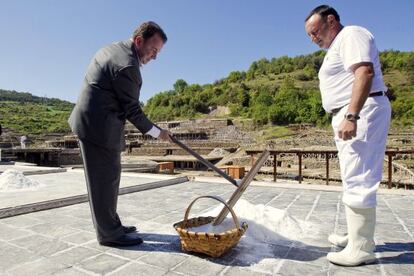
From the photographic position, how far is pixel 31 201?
146 inches

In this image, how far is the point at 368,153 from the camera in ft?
6.15

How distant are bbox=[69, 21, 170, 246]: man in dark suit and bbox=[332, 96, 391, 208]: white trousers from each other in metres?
1.25

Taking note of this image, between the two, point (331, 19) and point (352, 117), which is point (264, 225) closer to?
point (352, 117)

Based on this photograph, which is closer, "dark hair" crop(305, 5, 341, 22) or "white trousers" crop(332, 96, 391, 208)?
"white trousers" crop(332, 96, 391, 208)

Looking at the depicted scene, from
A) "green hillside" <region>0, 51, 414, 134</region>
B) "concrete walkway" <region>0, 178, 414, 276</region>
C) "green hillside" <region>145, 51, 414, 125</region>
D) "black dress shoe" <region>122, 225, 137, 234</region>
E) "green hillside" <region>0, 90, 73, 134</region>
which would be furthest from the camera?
"green hillside" <region>0, 90, 73, 134</region>

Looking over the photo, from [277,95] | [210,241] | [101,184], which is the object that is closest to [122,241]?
[101,184]

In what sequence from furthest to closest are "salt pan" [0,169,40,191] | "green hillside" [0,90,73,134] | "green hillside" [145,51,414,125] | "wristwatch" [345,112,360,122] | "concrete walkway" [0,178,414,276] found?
"green hillside" [0,90,73,134], "green hillside" [145,51,414,125], "salt pan" [0,169,40,191], "concrete walkway" [0,178,414,276], "wristwatch" [345,112,360,122]

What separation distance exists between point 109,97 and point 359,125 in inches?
63.0

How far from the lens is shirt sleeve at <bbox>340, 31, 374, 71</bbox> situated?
5.98 ft

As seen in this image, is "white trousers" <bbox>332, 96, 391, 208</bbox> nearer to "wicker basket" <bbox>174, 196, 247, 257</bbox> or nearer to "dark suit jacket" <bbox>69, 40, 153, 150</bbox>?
"wicker basket" <bbox>174, 196, 247, 257</bbox>

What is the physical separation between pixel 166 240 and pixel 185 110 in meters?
68.9

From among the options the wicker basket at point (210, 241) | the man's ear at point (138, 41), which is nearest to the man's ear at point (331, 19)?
the man's ear at point (138, 41)

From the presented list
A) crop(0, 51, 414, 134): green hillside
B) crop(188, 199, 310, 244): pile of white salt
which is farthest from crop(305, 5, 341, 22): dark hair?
crop(0, 51, 414, 134): green hillside

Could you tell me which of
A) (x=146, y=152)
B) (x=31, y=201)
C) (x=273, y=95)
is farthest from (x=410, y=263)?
(x=273, y=95)
